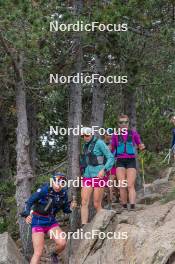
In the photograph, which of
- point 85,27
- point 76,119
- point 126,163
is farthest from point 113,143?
point 85,27

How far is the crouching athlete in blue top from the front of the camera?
24.9ft

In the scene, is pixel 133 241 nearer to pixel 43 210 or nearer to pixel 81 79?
pixel 43 210

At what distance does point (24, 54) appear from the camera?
9.88 metres

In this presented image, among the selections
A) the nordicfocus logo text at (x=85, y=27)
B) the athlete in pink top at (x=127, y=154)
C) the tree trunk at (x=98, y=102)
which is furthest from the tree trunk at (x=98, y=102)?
the athlete in pink top at (x=127, y=154)

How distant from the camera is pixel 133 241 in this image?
288 inches

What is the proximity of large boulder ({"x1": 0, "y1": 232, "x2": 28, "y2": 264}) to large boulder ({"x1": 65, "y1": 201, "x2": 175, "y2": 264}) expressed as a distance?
3.21 feet

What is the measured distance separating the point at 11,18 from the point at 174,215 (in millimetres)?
4707

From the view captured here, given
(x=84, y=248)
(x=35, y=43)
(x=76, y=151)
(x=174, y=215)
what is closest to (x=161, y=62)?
(x=76, y=151)

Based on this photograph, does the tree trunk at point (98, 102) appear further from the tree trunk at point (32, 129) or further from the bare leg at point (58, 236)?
the bare leg at point (58, 236)

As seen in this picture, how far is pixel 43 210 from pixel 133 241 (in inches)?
63.2

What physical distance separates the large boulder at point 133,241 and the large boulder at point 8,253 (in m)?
0.98

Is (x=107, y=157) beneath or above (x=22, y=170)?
above

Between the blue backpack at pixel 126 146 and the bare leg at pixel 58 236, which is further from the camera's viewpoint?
the blue backpack at pixel 126 146

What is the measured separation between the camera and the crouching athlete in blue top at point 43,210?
24.9ft
